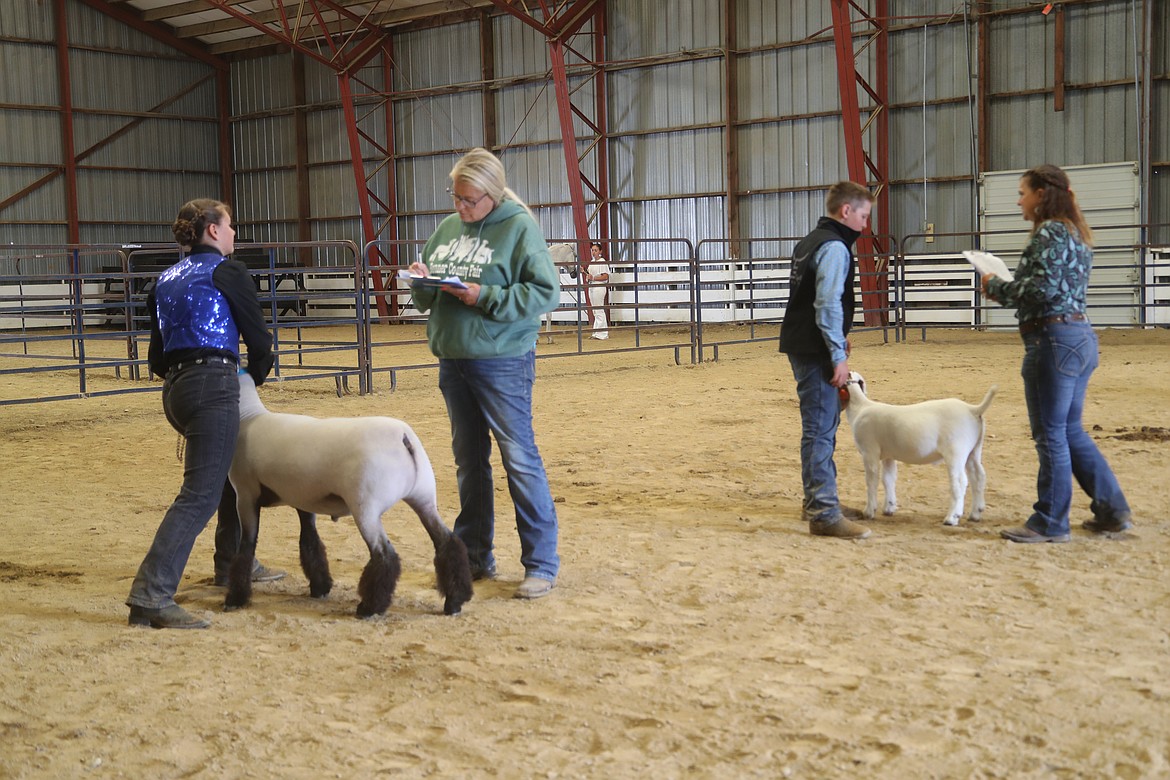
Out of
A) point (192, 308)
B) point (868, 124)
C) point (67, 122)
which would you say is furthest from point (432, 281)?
point (67, 122)

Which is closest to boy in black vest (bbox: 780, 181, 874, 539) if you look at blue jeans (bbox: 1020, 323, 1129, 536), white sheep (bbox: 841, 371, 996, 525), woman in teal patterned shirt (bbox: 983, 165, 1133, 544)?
white sheep (bbox: 841, 371, 996, 525)

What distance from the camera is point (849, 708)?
2928 millimetres

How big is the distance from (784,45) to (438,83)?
7695mm

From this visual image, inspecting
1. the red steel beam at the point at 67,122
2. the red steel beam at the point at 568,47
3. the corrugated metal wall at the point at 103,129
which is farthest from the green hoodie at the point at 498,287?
the red steel beam at the point at 67,122

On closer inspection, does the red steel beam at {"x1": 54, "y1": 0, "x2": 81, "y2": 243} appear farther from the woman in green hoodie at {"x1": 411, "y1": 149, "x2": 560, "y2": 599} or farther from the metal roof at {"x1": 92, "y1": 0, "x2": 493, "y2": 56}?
the woman in green hoodie at {"x1": 411, "y1": 149, "x2": 560, "y2": 599}

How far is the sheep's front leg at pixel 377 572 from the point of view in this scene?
148 inches

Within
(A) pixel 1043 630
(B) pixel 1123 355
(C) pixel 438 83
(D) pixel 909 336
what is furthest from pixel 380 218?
(A) pixel 1043 630

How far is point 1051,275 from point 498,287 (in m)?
2.15

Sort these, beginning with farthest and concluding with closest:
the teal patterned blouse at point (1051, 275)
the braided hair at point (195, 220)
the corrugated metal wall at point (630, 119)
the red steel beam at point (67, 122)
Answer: the red steel beam at point (67, 122) < the corrugated metal wall at point (630, 119) < the teal patterned blouse at point (1051, 275) < the braided hair at point (195, 220)

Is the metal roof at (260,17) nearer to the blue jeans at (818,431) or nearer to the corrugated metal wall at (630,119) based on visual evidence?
the corrugated metal wall at (630,119)

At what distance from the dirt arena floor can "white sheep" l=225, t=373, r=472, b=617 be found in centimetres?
14

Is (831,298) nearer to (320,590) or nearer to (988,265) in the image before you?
(988,265)

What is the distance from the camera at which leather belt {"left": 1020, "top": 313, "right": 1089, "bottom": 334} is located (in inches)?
179

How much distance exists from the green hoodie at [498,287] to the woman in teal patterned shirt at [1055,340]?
75.1 inches
